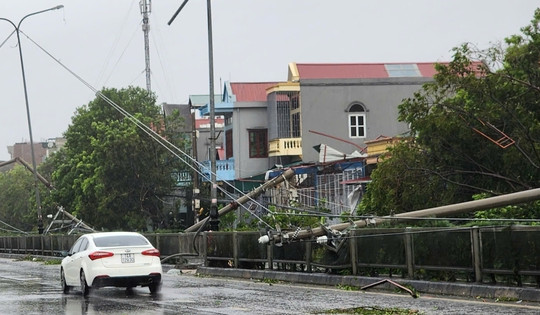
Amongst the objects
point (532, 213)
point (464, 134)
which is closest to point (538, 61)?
point (464, 134)

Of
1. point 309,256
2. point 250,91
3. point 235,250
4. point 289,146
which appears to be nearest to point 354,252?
point 309,256

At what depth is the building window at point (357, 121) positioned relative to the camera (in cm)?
5812

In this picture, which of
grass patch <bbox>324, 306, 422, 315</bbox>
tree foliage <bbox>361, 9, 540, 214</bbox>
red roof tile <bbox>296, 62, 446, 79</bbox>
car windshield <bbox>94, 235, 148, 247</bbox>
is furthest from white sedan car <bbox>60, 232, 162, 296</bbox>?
red roof tile <bbox>296, 62, 446, 79</bbox>

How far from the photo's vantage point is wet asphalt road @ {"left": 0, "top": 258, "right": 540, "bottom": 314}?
16.6 metres

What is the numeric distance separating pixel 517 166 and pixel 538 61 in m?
3.32

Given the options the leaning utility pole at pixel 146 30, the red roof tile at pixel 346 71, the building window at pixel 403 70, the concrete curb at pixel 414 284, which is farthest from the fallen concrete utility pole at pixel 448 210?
the leaning utility pole at pixel 146 30

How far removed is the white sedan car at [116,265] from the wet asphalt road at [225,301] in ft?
1.04

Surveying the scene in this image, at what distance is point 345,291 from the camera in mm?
21141

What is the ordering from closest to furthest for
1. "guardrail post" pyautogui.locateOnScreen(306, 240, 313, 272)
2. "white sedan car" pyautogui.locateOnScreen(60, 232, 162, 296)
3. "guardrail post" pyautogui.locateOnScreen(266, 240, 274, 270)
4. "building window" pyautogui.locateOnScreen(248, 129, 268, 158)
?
1. "white sedan car" pyautogui.locateOnScreen(60, 232, 162, 296)
2. "guardrail post" pyautogui.locateOnScreen(306, 240, 313, 272)
3. "guardrail post" pyautogui.locateOnScreen(266, 240, 274, 270)
4. "building window" pyautogui.locateOnScreen(248, 129, 268, 158)

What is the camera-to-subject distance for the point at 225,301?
19219mm

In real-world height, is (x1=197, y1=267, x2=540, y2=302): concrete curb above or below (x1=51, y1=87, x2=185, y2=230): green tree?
below

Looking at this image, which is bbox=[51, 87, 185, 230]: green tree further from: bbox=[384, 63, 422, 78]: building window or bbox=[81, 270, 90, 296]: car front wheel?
bbox=[81, 270, 90, 296]: car front wheel

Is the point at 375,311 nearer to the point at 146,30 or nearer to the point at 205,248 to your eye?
the point at 205,248

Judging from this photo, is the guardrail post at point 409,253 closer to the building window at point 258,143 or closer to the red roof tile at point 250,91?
the building window at point 258,143
